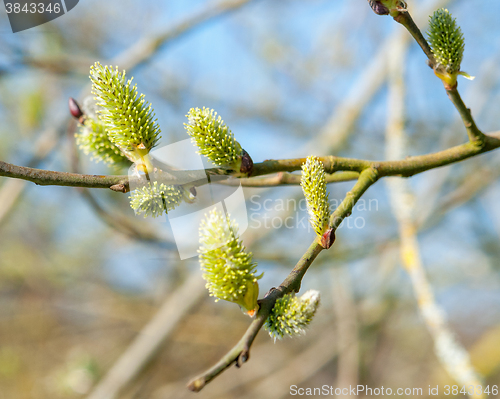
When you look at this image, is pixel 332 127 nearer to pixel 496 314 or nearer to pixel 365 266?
pixel 365 266

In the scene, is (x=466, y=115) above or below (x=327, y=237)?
above

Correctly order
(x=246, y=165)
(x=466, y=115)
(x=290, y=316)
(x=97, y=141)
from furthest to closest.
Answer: (x=97, y=141), (x=466, y=115), (x=246, y=165), (x=290, y=316)

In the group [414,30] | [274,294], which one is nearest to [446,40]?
[414,30]

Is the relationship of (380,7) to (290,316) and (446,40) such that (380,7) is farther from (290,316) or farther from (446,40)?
(290,316)

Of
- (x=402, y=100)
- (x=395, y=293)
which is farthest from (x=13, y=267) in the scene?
(x=402, y=100)

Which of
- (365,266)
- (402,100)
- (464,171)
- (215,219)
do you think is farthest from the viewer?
(365,266)

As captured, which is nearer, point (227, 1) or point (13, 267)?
point (227, 1)

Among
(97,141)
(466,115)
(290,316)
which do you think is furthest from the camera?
(97,141)

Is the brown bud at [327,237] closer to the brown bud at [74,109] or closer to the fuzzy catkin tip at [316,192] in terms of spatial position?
the fuzzy catkin tip at [316,192]

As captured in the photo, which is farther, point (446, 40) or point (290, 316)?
point (446, 40)
